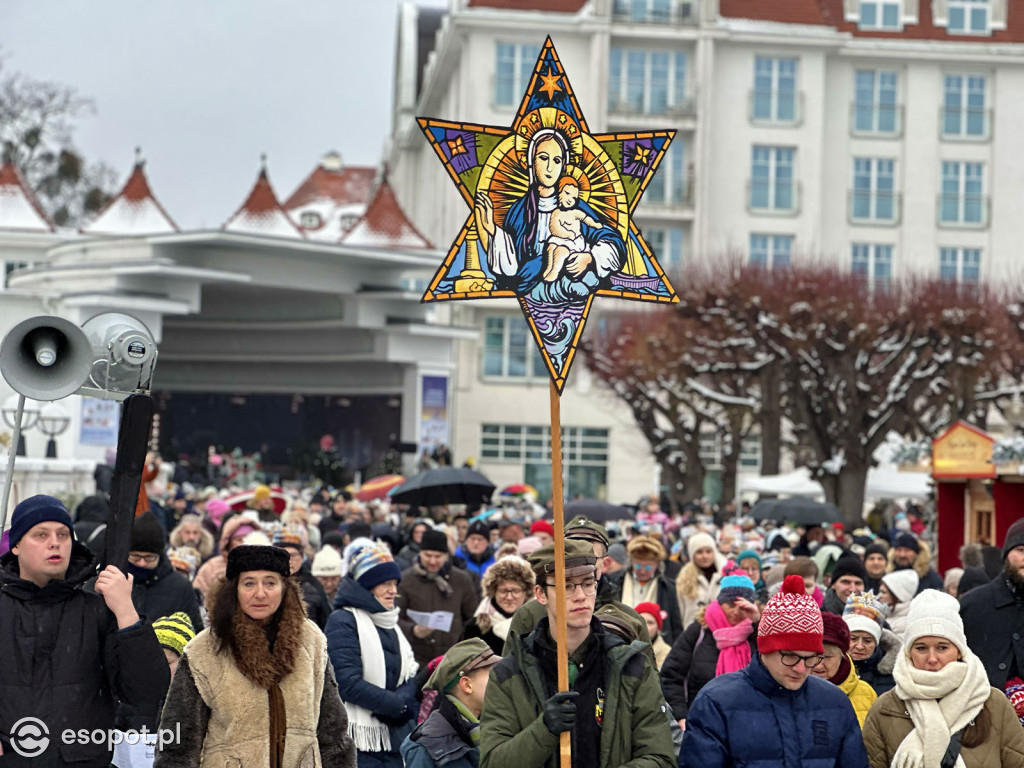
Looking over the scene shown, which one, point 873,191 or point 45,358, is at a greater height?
point 873,191

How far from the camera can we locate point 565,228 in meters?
6.22

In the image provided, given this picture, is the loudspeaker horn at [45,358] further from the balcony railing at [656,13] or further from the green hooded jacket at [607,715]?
the balcony railing at [656,13]

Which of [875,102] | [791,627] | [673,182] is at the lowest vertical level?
[791,627]

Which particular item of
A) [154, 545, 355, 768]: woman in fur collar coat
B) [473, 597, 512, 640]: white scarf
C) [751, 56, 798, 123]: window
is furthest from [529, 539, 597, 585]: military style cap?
[751, 56, 798, 123]: window

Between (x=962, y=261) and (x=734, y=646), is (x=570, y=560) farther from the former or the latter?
(x=962, y=261)

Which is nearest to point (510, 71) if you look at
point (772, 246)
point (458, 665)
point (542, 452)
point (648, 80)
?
point (648, 80)

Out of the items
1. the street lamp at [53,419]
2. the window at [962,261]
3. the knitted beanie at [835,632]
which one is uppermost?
the window at [962,261]

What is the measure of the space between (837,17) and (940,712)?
6031cm

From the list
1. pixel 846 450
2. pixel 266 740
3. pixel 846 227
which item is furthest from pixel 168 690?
pixel 846 227

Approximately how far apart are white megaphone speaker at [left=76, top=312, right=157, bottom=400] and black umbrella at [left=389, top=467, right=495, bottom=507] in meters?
12.4

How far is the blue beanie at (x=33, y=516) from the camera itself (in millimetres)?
5547

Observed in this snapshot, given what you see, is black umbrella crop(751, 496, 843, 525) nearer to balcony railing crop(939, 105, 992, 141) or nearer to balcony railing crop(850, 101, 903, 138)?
balcony railing crop(850, 101, 903, 138)

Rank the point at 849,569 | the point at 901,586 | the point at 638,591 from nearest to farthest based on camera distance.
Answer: the point at 849,569
the point at 901,586
the point at 638,591

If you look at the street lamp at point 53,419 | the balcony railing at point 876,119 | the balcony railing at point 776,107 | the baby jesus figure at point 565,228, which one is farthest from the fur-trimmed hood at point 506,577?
the balcony railing at point 876,119
